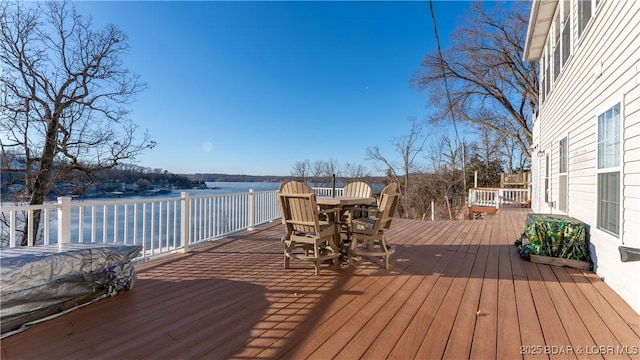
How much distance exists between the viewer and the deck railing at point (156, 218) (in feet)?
9.50

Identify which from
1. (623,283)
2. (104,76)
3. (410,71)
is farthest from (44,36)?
(410,71)

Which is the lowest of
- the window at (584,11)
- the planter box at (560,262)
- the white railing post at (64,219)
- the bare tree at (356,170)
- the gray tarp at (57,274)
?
the planter box at (560,262)

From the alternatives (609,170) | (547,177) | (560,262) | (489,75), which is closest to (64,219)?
(609,170)

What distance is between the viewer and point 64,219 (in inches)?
114

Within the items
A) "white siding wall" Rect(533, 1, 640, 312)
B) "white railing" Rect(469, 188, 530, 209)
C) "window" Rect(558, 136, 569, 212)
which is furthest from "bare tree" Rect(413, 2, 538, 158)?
"white siding wall" Rect(533, 1, 640, 312)

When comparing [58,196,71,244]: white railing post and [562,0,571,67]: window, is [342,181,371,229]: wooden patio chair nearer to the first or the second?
[58,196,71,244]: white railing post

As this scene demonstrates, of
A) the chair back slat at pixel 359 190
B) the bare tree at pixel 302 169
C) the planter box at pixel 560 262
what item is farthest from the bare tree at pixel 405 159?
the planter box at pixel 560 262

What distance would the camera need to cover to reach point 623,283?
2.65 m

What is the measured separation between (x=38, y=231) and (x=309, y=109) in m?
12.4

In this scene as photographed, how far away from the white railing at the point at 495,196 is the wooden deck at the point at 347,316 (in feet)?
32.4

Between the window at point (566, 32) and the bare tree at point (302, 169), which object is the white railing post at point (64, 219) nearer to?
the window at point (566, 32)

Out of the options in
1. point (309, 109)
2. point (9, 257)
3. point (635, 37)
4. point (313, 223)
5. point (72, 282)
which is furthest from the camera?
point (309, 109)

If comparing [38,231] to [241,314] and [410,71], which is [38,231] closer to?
[241,314]

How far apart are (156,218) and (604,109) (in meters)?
6.70
